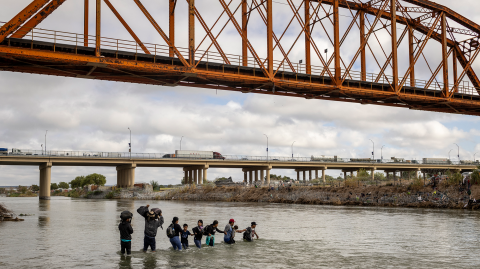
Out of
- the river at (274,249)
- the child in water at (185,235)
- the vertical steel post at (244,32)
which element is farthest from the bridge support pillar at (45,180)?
the child in water at (185,235)

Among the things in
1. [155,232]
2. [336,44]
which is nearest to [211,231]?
[155,232]

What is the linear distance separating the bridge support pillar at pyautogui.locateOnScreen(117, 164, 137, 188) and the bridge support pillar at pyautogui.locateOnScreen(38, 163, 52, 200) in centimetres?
1696

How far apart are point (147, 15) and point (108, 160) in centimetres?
6954

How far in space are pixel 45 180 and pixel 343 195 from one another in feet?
199

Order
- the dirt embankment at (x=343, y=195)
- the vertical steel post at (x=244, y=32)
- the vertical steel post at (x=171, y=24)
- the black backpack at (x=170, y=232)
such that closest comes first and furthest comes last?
the black backpack at (x=170, y=232) < the vertical steel post at (x=171, y=24) < the vertical steel post at (x=244, y=32) < the dirt embankment at (x=343, y=195)

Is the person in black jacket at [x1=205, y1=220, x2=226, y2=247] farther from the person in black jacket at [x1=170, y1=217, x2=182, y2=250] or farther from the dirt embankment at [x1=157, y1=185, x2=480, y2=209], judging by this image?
the dirt embankment at [x1=157, y1=185, x2=480, y2=209]

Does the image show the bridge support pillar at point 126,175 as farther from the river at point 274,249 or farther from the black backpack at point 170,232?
the black backpack at point 170,232

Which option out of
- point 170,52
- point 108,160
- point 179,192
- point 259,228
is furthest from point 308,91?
point 108,160

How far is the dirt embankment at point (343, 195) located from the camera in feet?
155

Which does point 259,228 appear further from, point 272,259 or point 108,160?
point 108,160

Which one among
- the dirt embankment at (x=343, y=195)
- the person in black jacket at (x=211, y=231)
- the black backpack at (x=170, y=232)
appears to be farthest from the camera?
the dirt embankment at (x=343, y=195)

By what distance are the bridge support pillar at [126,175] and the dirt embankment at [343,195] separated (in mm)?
14362

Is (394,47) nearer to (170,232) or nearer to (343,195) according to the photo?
(343,195)

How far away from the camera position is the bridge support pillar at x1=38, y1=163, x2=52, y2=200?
89.4m
